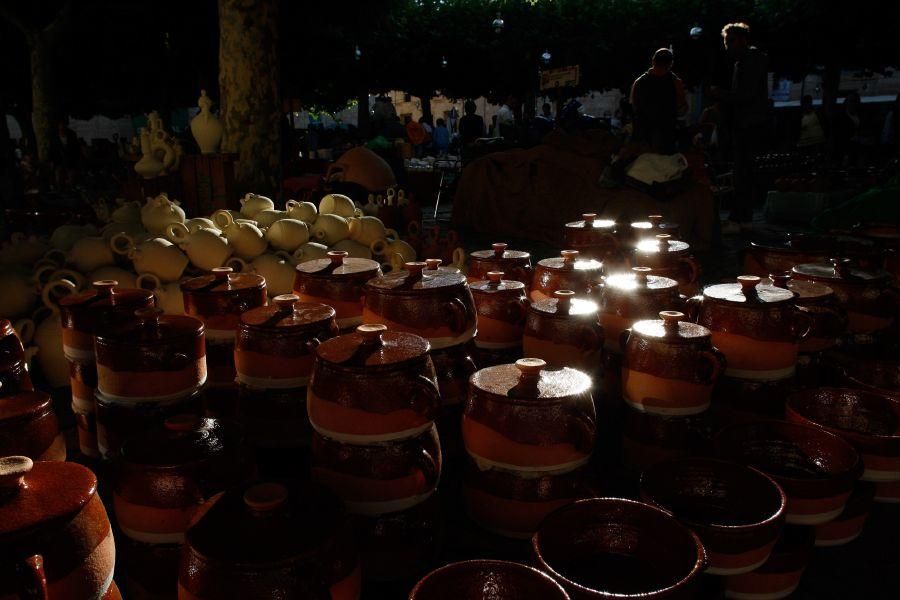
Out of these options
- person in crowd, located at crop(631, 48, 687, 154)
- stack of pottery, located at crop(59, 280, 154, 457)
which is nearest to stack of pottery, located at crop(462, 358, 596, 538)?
stack of pottery, located at crop(59, 280, 154, 457)

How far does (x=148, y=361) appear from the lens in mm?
1699

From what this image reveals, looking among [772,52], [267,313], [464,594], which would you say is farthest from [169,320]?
[772,52]

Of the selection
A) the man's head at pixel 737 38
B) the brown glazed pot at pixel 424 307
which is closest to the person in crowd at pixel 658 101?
the man's head at pixel 737 38

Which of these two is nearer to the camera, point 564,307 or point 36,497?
point 36,497

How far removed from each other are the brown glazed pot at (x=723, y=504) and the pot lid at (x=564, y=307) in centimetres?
57

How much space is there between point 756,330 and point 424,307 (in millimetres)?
984

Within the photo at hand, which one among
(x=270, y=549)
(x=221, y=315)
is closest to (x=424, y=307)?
(x=221, y=315)

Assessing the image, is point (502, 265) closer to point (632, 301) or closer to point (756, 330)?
point (632, 301)

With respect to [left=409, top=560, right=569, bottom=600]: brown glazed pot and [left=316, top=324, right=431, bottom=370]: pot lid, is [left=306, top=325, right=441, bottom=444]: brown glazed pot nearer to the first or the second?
[left=316, top=324, right=431, bottom=370]: pot lid

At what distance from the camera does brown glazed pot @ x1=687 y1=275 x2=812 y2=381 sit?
193cm

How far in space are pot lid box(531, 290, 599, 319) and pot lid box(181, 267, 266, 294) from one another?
911mm

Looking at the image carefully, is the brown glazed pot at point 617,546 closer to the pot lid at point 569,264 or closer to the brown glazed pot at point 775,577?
the brown glazed pot at point 775,577

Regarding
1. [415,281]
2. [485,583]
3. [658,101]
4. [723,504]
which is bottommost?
[723,504]

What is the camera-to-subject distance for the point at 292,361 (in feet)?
5.82
